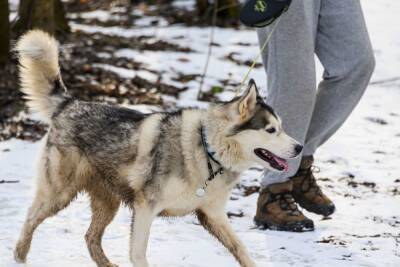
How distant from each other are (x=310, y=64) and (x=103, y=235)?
171cm

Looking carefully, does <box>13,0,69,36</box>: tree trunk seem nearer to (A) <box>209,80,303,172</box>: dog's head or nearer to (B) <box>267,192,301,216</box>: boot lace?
(B) <box>267,192,301,216</box>: boot lace

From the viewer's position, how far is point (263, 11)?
15.7ft

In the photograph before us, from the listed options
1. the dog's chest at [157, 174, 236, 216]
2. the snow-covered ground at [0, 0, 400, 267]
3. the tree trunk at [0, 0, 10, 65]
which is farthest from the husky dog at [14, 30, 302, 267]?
the tree trunk at [0, 0, 10, 65]

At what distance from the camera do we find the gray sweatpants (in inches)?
194

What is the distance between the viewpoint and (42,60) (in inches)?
186

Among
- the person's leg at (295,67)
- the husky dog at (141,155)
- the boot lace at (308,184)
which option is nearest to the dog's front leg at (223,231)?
the husky dog at (141,155)

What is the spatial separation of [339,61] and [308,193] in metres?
0.96

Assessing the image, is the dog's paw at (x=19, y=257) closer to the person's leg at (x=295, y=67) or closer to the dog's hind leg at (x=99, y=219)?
the dog's hind leg at (x=99, y=219)

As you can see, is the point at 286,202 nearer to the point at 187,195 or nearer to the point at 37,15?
the point at 187,195

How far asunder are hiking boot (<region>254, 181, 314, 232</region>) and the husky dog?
2.65 feet

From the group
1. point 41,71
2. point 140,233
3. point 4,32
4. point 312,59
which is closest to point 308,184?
point 312,59

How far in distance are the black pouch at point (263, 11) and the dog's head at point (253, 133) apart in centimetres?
72

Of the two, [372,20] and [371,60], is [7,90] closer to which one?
[371,60]

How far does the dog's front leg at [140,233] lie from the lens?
166 inches
